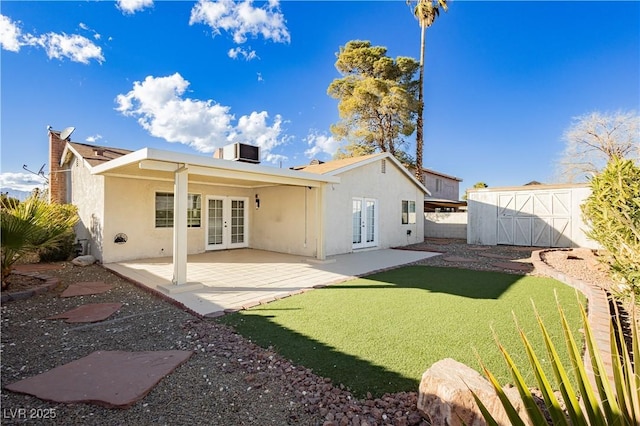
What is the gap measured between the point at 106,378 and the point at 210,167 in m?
4.94

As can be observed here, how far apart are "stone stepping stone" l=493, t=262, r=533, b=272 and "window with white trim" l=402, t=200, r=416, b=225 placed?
5.85m

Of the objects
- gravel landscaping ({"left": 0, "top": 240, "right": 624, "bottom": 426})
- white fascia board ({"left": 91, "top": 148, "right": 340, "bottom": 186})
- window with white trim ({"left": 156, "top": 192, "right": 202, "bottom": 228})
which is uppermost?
white fascia board ({"left": 91, "top": 148, "right": 340, "bottom": 186})

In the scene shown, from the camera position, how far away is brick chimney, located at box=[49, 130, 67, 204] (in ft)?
42.2

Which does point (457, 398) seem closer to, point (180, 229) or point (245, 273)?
point (180, 229)

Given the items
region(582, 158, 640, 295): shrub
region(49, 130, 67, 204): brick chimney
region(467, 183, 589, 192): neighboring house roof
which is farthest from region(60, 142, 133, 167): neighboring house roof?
region(467, 183, 589, 192): neighboring house roof

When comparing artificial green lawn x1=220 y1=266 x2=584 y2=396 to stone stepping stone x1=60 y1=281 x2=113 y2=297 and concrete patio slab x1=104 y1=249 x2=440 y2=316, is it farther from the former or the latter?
stone stepping stone x1=60 y1=281 x2=113 y2=297

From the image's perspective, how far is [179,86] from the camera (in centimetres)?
Answer: 1404

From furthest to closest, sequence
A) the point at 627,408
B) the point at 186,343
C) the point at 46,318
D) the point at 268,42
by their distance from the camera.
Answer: the point at 268,42
the point at 46,318
the point at 186,343
the point at 627,408

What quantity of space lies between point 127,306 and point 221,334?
2519 millimetres

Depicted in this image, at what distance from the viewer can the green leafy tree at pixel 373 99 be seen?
20.9 m

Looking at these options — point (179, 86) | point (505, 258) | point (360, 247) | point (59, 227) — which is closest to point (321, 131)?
point (179, 86)

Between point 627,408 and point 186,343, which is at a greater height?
point 627,408

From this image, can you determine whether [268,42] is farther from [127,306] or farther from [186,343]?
[186,343]

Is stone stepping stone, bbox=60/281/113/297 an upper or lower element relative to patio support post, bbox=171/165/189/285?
lower
